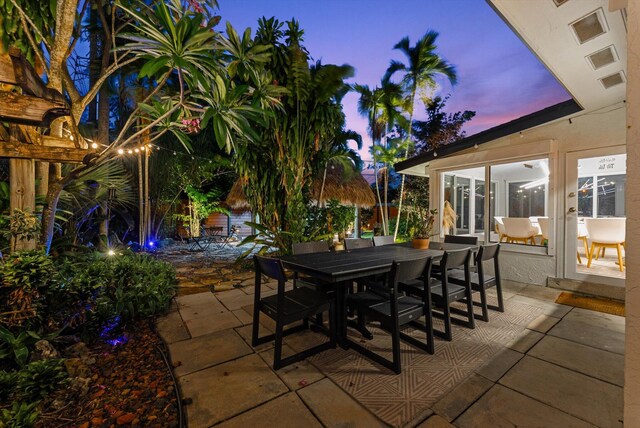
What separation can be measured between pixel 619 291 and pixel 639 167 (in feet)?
16.0

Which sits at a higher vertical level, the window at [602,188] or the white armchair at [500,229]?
the window at [602,188]

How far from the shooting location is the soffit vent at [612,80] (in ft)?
10.6

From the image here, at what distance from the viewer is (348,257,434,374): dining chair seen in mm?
2172

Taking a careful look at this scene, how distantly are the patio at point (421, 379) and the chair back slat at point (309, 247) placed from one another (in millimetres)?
995

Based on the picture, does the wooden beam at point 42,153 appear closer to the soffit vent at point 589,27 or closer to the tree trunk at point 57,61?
the tree trunk at point 57,61

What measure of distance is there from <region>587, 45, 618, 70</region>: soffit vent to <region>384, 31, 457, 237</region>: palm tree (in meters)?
6.15

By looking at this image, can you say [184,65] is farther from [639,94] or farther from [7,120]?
[639,94]

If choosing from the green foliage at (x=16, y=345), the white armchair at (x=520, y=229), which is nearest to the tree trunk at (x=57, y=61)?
the green foliage at (x=16, y=345)

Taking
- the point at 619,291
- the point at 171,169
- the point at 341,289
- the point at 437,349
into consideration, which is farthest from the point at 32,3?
the point at 619,291

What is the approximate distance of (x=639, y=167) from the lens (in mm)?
834

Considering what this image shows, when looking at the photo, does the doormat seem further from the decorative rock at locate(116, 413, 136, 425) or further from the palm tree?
the decorative rock at locate(116, 413, 136, 425)

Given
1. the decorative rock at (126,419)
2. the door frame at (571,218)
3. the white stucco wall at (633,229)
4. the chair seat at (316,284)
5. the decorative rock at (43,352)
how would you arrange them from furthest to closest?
the door frame at (571,218), the chair seat at (316,284), the decorative rock at (43,352), the decorative rock at (126,419), the white stucco wall at (633,229)

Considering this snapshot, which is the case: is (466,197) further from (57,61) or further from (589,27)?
(57,61)

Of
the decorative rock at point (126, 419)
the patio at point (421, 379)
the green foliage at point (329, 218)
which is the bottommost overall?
the decorative rock at point (126, 419)
